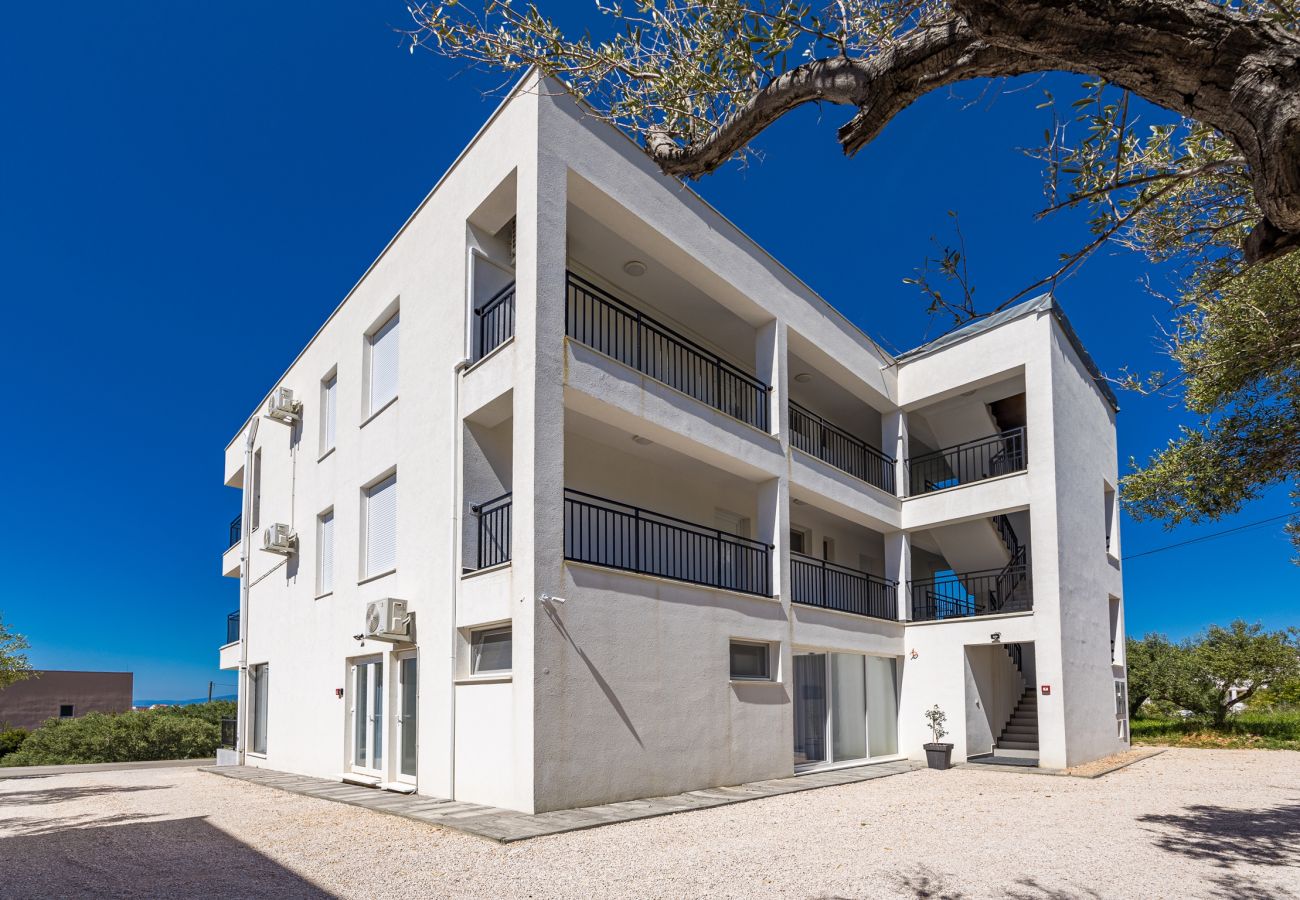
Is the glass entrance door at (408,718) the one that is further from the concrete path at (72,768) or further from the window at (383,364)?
the concrete path at (72,768)

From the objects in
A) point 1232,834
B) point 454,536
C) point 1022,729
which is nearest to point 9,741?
point 454,536

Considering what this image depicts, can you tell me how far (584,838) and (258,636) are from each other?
40.3 feet

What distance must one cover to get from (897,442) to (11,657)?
19044 millimetres

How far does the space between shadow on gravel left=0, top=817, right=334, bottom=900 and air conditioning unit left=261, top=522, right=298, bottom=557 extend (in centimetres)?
694

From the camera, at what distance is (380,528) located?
12812 millimetres

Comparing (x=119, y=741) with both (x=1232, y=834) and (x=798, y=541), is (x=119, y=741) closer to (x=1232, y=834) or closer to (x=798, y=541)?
(x=798, y=541)

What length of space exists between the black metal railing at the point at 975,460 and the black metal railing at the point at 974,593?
6.19 feet

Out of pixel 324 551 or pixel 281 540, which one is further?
pixel 281 540

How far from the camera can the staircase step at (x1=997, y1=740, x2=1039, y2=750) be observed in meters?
16.1

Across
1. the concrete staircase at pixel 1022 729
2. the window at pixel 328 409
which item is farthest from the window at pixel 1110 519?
the window at pixel 328 409

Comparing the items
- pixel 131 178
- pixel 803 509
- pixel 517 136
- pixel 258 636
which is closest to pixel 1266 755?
pixel 803 509

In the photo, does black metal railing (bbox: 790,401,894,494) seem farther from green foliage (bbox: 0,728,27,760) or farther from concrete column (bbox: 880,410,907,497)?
green foliage (bbox: 0,728,27,760)

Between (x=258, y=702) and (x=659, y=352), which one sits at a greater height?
(x=659, y=352)

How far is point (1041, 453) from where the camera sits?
1512 centimetres
